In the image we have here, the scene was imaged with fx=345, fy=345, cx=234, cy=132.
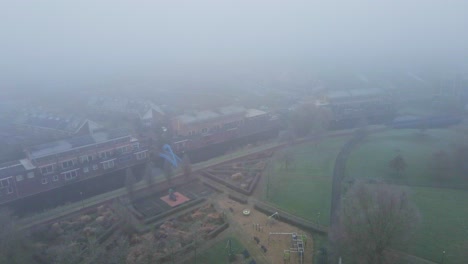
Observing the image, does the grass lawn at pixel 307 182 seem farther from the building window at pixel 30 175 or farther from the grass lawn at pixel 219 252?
the building window at pixel 30 175

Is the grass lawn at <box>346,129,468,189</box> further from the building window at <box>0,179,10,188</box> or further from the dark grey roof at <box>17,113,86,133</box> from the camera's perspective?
the dark grey roof at <box>17,113,86,133</box>

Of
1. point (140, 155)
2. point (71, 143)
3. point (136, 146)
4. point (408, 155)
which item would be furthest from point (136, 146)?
point (408, 155)

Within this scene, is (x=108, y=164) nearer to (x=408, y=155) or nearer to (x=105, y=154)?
(x=105, y=154)

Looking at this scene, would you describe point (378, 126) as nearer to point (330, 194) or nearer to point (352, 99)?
point (352, 99)

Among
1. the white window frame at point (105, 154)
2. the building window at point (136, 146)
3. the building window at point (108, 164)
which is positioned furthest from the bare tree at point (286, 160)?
the white window frame at point (105, 154)

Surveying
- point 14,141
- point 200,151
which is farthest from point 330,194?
point 14,141
